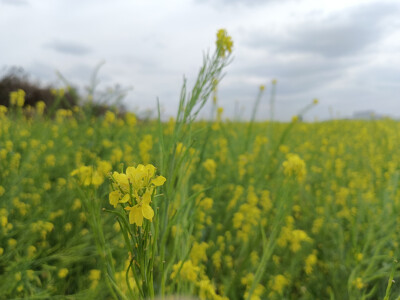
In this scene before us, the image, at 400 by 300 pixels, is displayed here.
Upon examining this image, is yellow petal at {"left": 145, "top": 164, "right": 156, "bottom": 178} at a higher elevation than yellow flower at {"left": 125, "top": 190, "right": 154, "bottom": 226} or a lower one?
higher

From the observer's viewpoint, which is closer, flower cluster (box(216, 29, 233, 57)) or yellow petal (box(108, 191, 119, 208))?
yellow petal (box(108, 191, 119, 208))

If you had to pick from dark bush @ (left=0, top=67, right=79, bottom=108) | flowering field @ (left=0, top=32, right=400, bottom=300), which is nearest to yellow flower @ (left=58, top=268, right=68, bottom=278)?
flowering field @ (left=0, top=32, right=400, bottom=300)

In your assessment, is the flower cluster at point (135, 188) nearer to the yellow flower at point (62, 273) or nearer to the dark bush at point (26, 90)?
the yellow flower at point (62, 273)

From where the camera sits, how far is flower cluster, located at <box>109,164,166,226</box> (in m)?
0.53

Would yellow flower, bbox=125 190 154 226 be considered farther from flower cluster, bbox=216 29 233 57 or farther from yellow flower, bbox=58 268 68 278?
yellow flower, bbox=58 268 68 278

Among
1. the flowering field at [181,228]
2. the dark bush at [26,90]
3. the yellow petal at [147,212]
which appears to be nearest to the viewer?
the yellow petal at [147,212]

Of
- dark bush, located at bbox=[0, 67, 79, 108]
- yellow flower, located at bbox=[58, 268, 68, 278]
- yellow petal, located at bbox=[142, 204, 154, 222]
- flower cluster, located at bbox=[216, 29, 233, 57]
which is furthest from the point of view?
dark bush, located at bbox=[0, 67, 79, 108]

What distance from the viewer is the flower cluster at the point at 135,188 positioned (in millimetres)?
529

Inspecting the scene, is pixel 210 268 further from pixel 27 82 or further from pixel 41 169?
pixel 27 82

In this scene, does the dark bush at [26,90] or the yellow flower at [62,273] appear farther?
the dark bush at [26,90]

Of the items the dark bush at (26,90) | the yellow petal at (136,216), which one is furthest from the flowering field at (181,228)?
the dark bush at (26,90)

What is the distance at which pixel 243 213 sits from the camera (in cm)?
232

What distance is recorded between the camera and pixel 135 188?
0.55m

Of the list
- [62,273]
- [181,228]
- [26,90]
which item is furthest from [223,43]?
[26,90]
